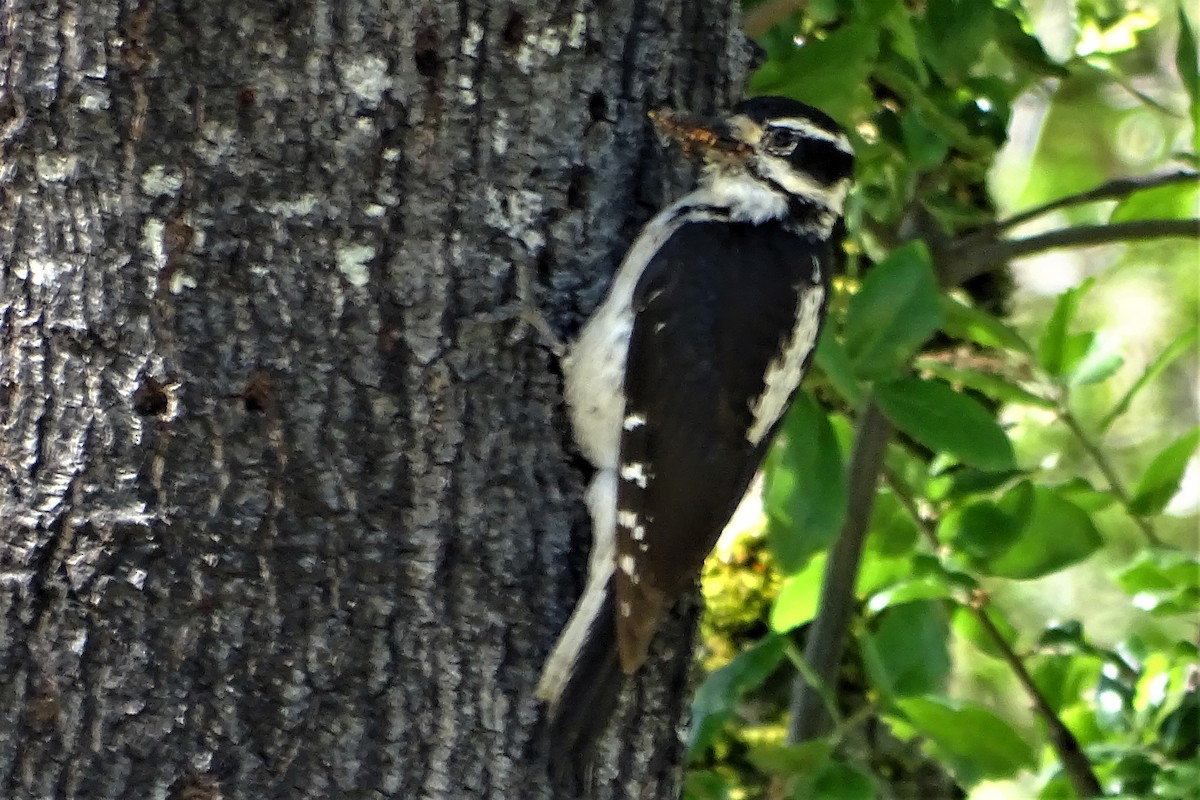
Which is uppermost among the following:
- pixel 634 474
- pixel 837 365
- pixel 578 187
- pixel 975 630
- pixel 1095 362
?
pixel 1095 362

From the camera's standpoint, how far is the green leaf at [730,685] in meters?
2.35

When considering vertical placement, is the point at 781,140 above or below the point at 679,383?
above

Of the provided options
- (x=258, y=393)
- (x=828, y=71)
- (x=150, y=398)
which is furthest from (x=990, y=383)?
(x=150, y=398)

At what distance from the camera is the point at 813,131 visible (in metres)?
2.34

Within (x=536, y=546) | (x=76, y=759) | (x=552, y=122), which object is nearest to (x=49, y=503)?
(x=76, y=759)

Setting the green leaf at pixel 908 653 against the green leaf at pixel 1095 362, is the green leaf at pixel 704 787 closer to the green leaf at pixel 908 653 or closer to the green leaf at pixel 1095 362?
the green leaf at pixel 908 653

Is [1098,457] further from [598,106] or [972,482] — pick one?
[598,106]

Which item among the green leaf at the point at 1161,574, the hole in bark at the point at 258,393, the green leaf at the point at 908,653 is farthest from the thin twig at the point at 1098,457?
the hole in bark at the point at 258,393

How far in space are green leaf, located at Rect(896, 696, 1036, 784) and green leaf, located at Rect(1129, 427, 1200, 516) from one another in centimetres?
55

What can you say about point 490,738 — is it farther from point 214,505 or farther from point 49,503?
point 49,503

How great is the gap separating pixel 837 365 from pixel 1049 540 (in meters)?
0.59

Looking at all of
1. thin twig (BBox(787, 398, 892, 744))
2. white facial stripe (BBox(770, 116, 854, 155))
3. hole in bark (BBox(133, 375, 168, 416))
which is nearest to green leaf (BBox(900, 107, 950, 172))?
white facial stripe (BBox(770, 116, 854, 155))

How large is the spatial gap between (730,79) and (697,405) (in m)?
0.50

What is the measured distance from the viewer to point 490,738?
177 centimetres
